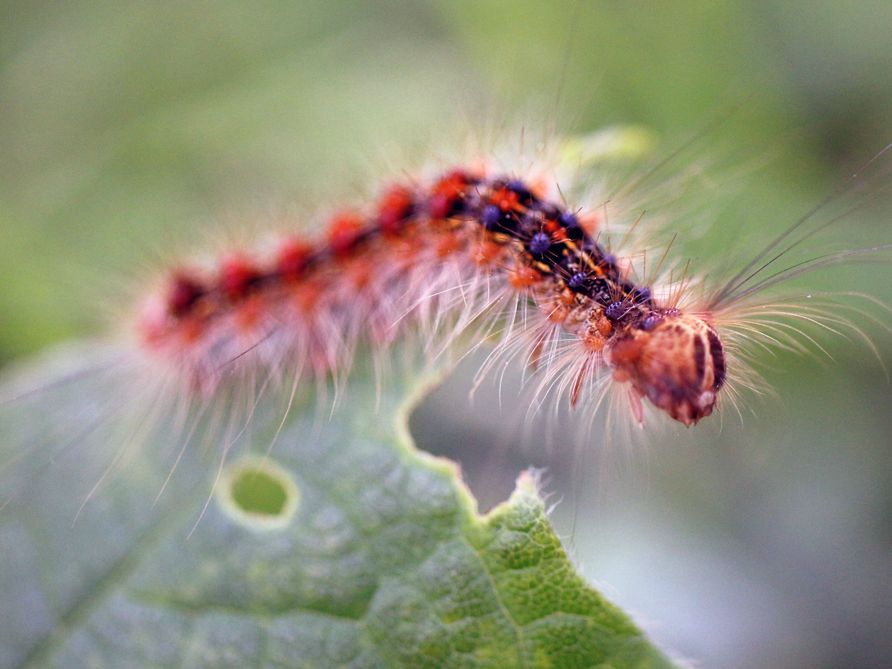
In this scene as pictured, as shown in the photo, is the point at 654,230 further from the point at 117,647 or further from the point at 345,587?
the point at 117,647

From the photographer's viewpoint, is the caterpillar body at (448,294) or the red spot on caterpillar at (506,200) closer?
the caterpillar body at (448,294)

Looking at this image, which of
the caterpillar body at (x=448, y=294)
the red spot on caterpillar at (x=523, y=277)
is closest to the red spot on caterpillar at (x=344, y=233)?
the caterpillar body at (x=448, y=294)

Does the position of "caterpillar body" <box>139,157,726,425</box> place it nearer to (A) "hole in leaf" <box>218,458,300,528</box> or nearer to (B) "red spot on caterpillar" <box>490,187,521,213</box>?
(B) "red spot on caterpillar" <box>490,187,521,213</box>

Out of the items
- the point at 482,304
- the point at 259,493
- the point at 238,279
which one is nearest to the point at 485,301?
the point at 482,304

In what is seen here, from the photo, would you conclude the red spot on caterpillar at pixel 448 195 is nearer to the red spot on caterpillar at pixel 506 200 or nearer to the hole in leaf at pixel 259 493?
the red spot on caterpillar at pixel 506 200

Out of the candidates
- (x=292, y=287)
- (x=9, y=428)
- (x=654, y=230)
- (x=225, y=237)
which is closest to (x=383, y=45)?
(x=225, y=237)

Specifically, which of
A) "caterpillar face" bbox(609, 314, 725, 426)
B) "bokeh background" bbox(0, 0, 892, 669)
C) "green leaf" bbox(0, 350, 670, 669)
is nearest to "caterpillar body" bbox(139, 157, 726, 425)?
"caterpillar face" bbox(609, 314, 725, 426)
